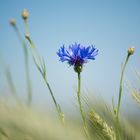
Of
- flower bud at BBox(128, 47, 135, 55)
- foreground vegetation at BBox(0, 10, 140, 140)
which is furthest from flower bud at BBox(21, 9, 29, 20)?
flower bud at BBox(128, 47, 135, 55)

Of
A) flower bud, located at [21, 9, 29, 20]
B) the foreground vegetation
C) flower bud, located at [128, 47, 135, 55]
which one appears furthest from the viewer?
flower bud, located at [21, 9, 29, 20]

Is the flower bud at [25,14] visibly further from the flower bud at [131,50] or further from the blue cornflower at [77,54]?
the flower bud at [131,50]

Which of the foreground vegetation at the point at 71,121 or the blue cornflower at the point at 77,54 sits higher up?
the blue cornflower at the point at 77,54

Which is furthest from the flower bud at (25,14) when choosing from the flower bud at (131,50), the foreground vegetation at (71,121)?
the flower bud at (131,50)

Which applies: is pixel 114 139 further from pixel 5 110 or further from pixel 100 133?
pixel 5 110

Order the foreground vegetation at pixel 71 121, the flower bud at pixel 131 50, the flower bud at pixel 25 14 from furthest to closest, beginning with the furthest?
the flower bud at pixel 25 14, the flower bud at pixel 131 50, the foreground vegetation at pixel 71 121

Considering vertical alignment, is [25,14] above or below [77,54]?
above

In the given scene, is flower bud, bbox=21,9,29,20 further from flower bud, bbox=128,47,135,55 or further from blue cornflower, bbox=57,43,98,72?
flower bud, bbox=128,47,135,55

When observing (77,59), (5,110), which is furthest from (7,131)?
(77,59)
